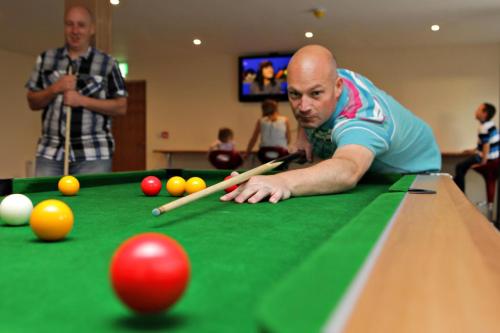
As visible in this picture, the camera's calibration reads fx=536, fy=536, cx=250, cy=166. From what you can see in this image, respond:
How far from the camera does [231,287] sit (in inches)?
26.7

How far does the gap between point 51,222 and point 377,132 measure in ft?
4.85

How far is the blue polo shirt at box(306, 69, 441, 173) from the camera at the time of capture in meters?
2.15

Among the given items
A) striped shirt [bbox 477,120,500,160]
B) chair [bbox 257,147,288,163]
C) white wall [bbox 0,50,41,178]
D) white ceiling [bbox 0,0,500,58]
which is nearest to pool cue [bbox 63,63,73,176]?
white ceiling [bbox 0,0,500,58]

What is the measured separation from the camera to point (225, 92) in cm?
899

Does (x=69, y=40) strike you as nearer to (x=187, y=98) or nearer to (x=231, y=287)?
(x=231, y=287)

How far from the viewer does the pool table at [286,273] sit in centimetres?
47

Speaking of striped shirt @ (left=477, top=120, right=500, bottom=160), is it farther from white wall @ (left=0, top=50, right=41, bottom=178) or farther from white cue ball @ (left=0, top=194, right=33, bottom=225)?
white wall @ (left=0, top=50, right=41, bottom=178)

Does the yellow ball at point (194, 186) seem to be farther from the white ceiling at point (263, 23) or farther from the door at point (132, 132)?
the door at point (132, 132)

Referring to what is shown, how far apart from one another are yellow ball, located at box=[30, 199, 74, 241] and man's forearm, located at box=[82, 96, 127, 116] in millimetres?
2063

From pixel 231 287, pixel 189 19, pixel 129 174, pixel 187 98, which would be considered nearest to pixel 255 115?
pixel 187 98

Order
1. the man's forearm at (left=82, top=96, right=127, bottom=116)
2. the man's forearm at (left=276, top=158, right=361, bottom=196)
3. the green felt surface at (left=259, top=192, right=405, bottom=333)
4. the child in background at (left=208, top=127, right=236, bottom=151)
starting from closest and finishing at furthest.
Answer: the green felt surface at (left=259, top=192, right=405, bottom=333), the man's forearm at (left=276, top=158, right=361, bottom=196), the man's forearm at (left=82, top=96, right=127, bottom=116), the child in background at (left=208, top=127, right=236, bottom=151)

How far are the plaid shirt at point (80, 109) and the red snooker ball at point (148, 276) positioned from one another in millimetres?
2640

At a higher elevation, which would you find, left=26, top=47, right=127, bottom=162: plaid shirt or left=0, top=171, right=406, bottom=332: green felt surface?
left=26, top=47, right=127, bottom=162: plaid shirt

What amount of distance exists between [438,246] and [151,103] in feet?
29.8
